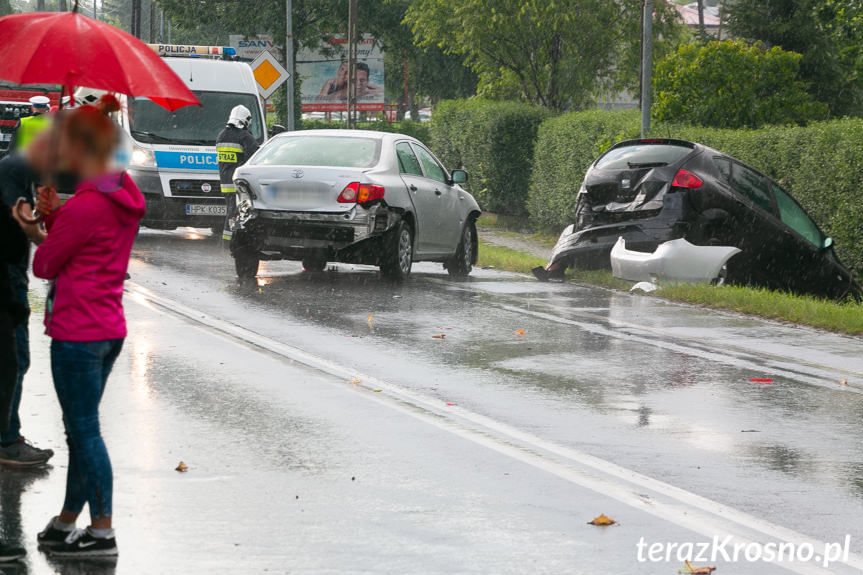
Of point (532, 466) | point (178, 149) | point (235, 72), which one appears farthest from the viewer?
point (235, 72)

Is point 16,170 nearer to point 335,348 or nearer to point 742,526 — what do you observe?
point 742,526

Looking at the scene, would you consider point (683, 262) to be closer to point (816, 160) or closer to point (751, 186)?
point (751, 186)

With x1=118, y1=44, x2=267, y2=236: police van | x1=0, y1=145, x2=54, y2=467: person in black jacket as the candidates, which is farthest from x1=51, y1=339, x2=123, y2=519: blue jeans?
x1=118, y1=44, x2=267, y2=236: police van

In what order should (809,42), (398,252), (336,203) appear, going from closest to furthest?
1. (336,203)
2. (398,252)
3. (809,42)

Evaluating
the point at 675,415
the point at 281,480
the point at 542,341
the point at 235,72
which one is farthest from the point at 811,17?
the point at 281,480

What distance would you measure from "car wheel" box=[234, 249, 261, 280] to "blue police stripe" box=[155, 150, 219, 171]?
5.34 meters

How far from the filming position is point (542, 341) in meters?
11.8

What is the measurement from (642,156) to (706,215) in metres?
1.00

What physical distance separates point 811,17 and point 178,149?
75.0 feet

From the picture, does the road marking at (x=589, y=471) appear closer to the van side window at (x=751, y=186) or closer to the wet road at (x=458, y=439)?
the wet road at (x=458, y=439)

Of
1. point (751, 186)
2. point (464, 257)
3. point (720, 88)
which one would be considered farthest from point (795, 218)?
point (720, 88)

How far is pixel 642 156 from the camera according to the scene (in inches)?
618

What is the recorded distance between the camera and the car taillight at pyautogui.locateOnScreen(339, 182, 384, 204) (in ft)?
49.4

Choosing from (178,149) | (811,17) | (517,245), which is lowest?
(517,245)
